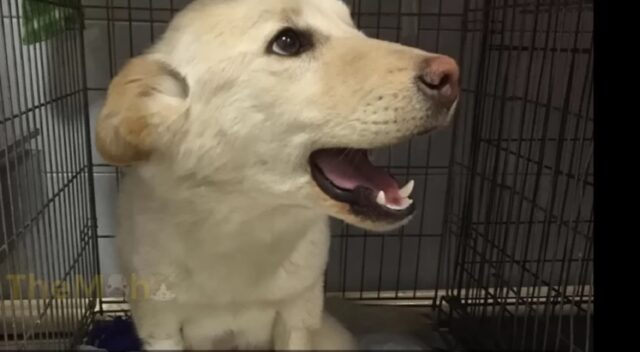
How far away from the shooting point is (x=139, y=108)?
2.43ft

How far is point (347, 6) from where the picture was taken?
932mm

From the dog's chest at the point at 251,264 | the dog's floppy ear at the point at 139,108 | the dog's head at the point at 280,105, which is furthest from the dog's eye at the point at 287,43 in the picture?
the dog's chest at the point at 251,264

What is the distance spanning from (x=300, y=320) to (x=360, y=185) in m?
0.16

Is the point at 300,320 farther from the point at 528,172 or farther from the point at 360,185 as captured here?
the point at 528,172

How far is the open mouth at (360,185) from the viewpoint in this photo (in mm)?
705

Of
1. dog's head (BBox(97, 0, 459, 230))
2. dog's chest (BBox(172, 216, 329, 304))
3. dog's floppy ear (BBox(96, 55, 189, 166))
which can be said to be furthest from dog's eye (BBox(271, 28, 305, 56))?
dog's chest (BBox(172, 216, 329, 304))

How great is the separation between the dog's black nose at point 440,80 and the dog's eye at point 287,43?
0.54 feet

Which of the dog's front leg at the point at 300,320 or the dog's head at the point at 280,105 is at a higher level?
the dog's head at the point at 280,105

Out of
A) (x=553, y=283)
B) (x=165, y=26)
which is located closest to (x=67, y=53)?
(x=165, y=26)

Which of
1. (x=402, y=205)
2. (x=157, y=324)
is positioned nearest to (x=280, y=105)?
(x=402, y=205)

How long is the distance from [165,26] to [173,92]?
6.3 inches

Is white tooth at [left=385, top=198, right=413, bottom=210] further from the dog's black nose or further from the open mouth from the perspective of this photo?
the dog's black nose

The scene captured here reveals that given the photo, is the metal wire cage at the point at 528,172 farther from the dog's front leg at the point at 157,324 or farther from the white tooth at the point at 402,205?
the dog's front leg at the point at 157,324
